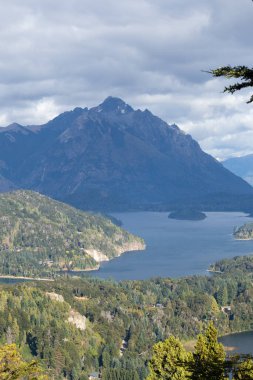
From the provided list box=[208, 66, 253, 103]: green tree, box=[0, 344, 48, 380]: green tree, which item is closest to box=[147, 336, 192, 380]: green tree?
box=[0, 344, 48, 380]: green tree

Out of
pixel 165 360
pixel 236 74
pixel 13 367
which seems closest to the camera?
pixel 236 74

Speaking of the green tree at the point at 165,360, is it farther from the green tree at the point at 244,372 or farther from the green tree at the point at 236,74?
the green tree at the point at 236,74

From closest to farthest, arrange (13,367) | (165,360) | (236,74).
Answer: (236,74)
(13,367)
(165,360)

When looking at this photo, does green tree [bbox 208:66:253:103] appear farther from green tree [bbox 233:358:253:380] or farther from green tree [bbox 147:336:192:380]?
green tree [bbox 147:336:192:380]

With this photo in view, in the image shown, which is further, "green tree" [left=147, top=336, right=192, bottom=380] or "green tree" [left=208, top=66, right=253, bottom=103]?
"green tree" [left=147, top=336, right=192, bottom=380]

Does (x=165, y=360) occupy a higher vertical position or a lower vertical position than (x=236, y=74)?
lower

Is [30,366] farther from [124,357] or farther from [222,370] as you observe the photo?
[124,357]

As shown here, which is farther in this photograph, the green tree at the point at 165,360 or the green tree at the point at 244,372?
the green tree at the point at 165,360

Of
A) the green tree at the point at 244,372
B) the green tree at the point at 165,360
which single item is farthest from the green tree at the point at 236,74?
the green tree at the point at 165,360

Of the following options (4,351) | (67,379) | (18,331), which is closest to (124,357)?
(67,379)

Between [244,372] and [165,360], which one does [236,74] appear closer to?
[244,372]

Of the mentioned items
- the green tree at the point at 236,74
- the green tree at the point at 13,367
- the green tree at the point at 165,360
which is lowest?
the green tree at the point at 165,360

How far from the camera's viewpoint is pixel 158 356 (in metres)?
63.4

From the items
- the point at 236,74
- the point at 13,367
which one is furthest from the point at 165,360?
the point at 236,74
